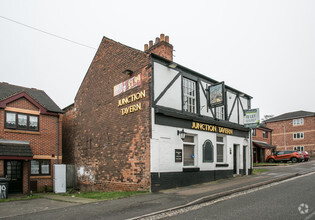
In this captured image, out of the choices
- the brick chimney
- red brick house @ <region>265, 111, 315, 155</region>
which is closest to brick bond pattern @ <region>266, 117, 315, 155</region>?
red brick house @ <region>265, 111, 315, 155</region>

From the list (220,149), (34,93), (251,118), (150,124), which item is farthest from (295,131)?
(34,93)

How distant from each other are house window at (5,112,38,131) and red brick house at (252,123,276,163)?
2927cm

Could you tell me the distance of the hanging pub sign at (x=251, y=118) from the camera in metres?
18.1

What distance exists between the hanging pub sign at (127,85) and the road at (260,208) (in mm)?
6851

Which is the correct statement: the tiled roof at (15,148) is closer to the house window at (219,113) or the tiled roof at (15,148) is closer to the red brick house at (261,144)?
the house window at (219,113)

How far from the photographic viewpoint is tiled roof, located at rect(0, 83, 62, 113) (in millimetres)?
17003

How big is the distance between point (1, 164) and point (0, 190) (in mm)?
2065

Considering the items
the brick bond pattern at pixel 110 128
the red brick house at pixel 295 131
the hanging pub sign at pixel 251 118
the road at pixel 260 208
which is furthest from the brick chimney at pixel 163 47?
the red brick house at pixel 295 131

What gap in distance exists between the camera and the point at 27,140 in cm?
1666

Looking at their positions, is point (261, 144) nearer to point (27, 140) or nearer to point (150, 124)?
point (150, 124)

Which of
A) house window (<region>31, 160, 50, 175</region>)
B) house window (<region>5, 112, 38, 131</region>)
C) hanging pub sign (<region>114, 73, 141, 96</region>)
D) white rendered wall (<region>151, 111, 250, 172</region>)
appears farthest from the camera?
house window (<region>31, 160, 50, 175</region>)

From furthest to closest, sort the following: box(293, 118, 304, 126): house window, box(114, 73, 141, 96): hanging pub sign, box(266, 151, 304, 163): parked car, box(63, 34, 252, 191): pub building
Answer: box(293, 118, 304, 126): house window, box(266, 151, 304, 163): parked car, box(114, 73, 141, 96): hanging pub sign, box(63, 34, 252, 191): pub building

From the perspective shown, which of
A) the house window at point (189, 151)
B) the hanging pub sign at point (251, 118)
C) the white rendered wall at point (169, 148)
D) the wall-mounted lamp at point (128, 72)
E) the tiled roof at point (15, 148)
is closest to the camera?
the white rendered wall at point (169, 148)

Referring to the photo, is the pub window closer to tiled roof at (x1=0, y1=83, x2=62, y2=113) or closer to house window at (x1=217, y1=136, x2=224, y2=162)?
house window at (x1=217, y1=136, x2=224, y2=162)
